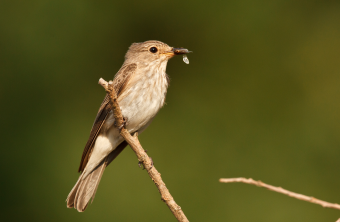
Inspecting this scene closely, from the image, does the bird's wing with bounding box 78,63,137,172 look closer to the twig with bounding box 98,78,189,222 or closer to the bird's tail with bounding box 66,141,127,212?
the bird's tail with bounding box 66,141,127,212

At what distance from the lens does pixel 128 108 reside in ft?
9.52

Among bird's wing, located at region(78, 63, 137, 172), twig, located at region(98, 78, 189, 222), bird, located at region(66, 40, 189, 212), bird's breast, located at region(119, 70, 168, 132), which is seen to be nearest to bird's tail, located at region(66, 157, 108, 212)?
bird, located at region(66, 40, 189, 212)

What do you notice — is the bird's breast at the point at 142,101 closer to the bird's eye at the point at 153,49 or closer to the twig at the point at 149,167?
the bird's eye at the point at 153,49

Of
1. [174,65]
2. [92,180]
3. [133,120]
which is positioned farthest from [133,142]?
[174,65]

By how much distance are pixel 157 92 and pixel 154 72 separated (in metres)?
0.20

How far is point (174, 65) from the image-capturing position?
5.72 m

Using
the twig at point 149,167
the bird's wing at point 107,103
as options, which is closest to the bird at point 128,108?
the bird's wing at point 107,103

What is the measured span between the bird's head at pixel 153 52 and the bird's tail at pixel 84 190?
0.93m

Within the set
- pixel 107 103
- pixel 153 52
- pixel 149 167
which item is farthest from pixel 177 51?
pixel 149 167

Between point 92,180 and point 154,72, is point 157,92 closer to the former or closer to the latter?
point 154,72

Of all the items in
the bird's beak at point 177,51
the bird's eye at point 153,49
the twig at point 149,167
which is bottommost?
the twig at point 149,167

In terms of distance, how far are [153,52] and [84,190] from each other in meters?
1.32

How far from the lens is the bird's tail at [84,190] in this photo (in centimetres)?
315

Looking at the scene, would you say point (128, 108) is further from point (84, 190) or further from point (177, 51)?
point (84, 190)
